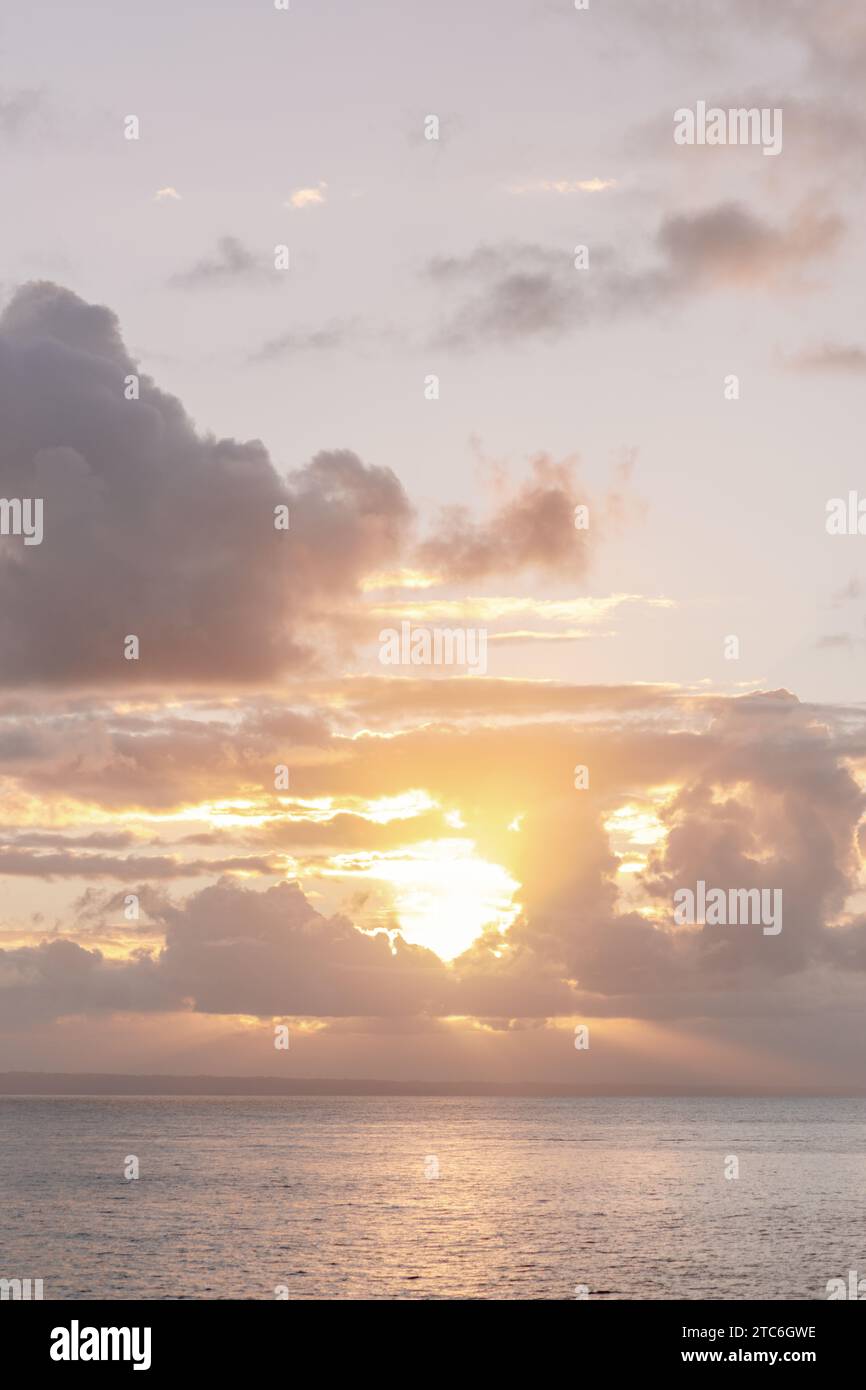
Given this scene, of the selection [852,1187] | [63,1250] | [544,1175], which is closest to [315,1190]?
[544,1175]

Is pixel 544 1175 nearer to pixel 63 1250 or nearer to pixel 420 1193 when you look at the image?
pixel 420 1193

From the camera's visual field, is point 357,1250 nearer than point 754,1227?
Yes

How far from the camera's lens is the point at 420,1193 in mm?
156125

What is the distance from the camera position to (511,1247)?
4281 inches

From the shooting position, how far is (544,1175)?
609ft

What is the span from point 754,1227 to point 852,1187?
5220cm
